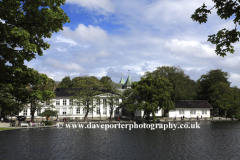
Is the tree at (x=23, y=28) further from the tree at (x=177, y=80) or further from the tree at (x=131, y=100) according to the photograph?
the tree at (x=177, y=80)

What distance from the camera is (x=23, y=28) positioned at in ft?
45.2

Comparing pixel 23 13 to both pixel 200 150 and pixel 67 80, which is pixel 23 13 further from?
pixel 67 80

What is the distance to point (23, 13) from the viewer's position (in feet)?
45.3

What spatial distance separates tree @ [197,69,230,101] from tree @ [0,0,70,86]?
88.7m

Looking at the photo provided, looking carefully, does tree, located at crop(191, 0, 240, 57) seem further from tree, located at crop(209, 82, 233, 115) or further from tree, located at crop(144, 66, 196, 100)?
tree, located at crop(209, 82, 233, 115)

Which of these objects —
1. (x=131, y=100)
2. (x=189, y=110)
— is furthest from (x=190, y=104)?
(x=131, y=100)

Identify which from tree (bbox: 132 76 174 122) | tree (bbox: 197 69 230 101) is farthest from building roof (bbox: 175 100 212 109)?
tree (bbox: 132 76 174 122)

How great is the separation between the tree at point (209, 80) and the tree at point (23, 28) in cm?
8868

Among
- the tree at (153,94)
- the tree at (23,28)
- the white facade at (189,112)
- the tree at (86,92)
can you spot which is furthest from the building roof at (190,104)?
the tree at (23,28)

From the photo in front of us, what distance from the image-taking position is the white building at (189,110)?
82125 millimetres

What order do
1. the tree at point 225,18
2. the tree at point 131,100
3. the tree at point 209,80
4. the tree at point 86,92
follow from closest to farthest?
the tree at point 225,18
the tree at point 131,100
the tree at point 86,92
the tree at point 209,80

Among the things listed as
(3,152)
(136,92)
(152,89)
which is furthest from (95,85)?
(3,152)

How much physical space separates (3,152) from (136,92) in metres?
47.1

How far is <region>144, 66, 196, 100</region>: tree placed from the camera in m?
81.2
